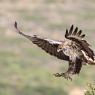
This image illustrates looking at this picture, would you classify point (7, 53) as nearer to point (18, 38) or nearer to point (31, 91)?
point (18, 38)

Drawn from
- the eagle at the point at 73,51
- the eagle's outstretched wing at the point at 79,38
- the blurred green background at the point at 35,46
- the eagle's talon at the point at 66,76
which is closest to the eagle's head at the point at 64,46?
the eagle at the point at 73,51

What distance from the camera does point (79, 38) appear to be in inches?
377

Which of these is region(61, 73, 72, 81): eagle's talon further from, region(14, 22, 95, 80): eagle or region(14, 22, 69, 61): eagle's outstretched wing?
region(14, 22, 69, 61): eagle's outstretched wing

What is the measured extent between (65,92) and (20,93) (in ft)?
18.1

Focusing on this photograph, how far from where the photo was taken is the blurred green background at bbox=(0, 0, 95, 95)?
7850cm

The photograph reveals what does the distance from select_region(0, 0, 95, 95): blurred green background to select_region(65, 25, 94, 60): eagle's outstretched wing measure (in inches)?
1903

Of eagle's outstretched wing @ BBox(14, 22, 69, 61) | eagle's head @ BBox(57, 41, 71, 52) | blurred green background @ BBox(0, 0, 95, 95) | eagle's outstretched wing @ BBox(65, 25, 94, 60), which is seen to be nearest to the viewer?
eagle's outstretched wing @ BBox(65, 25, 94, 60)

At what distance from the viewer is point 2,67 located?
278 ft

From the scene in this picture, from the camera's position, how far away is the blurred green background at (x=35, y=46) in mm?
78500

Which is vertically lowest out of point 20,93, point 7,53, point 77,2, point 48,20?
point 20,93

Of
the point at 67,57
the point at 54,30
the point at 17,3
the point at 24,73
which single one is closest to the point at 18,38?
the point at 54,30

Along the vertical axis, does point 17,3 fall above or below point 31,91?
above

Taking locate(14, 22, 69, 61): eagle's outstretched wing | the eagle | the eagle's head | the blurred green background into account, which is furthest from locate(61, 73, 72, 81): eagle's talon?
the blurred green background

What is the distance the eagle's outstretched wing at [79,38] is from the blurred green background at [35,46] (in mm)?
48345
